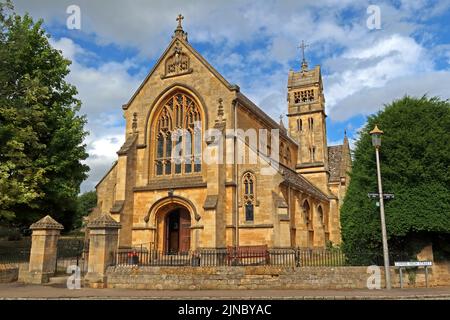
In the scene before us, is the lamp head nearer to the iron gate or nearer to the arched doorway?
the arched doorway

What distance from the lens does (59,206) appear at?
84.1 feet

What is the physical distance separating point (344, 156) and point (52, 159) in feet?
113

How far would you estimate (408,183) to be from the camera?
56.9 feet

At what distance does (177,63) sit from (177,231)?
12.2 m

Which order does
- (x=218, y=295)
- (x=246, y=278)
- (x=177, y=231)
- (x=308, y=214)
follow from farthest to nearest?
1. (x=308, y=214)
2. (x=177, y=231)
3. (x=246, y=278)
4. (x=218, y=295)

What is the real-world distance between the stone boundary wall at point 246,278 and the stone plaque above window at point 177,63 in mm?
16500

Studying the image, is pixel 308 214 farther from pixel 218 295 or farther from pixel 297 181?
pixel 218 295

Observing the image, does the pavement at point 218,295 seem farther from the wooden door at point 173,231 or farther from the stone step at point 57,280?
the wooden door at point 173,231

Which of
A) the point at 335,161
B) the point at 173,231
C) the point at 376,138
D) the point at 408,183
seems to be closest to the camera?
the point at 376,138

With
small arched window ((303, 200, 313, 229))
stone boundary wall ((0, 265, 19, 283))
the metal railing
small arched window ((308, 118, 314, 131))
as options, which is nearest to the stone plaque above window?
the metal railing

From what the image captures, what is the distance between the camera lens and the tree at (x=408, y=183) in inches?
653

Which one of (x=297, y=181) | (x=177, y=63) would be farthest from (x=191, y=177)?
(x=297, y=181)

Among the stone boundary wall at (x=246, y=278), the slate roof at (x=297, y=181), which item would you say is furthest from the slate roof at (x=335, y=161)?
the stone boundary wall at (x=246, y=278)
